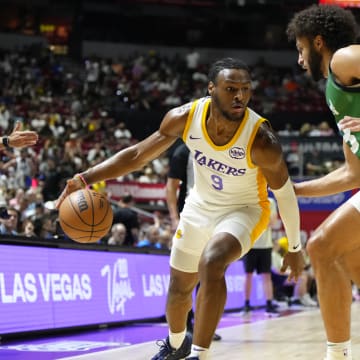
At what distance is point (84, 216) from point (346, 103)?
1990 mm

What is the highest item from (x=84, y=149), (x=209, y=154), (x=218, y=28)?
(x=218, y=28)

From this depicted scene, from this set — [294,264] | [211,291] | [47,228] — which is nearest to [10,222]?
[47,228]

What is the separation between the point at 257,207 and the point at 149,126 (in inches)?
A: 805

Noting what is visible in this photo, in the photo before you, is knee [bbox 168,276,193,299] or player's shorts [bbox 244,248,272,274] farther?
player's shorts [bbox 244,248,272,274]

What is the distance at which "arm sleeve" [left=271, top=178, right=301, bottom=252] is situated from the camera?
5039 mm

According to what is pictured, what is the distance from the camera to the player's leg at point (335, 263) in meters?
4.25

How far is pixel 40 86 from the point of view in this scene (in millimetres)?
25094

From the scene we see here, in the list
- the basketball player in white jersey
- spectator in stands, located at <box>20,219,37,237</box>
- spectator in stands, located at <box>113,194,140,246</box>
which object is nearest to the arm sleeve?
the basketball player in white jersey

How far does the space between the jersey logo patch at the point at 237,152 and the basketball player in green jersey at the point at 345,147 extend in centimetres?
67

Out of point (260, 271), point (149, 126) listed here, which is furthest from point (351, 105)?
point (149, 126)

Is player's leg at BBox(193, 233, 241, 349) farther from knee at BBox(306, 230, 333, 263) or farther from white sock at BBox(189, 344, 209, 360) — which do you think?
knee at BBox(306, 230, 333, 263)

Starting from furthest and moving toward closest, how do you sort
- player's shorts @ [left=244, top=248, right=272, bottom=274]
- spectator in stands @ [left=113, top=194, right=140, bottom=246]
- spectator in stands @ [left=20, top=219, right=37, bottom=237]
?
spectator in stands @ [left=113, top=194, right=140, bottom=246]
player's shorts @ [left=244, top=248, right=272, bottom=274]
spectator in stands @ [left=20, top=219, right=37, bottom=237]

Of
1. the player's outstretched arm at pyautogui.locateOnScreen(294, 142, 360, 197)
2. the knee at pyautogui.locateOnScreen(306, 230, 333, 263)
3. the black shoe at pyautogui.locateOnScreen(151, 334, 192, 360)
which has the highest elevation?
the player's outstretched arm at pyautogui.locateOnScreen(294, 142, 360, 197)

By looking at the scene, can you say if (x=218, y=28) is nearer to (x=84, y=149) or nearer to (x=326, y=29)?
(x=84, y=149)
